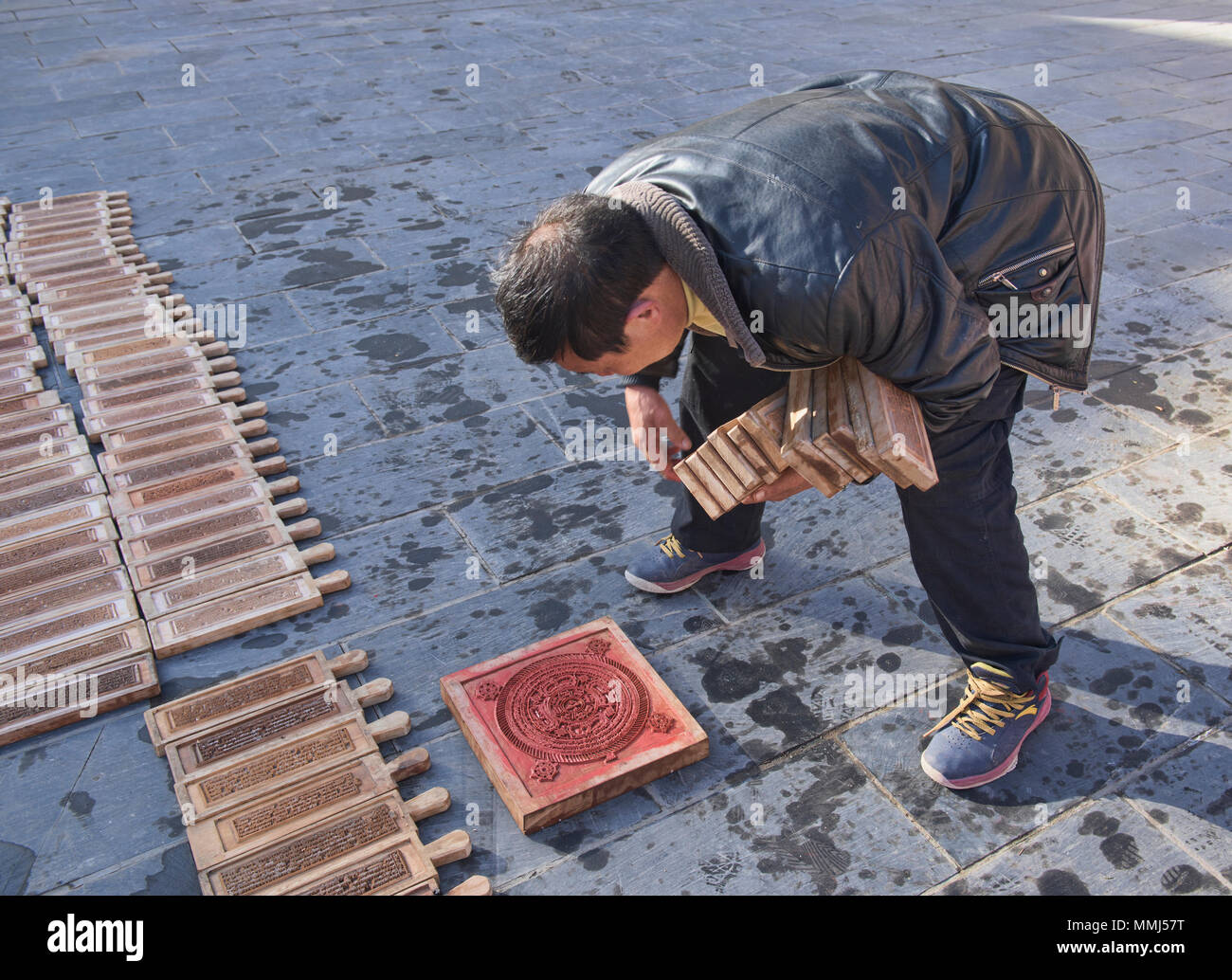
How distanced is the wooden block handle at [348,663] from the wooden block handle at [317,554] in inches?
19.9

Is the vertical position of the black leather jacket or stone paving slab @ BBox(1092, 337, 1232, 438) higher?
the black leather jacket

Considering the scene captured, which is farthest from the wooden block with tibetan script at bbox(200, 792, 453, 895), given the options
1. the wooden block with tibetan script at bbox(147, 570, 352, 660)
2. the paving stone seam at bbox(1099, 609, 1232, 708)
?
the paving stone seam at bbox(1099, 609, 1232, 708)

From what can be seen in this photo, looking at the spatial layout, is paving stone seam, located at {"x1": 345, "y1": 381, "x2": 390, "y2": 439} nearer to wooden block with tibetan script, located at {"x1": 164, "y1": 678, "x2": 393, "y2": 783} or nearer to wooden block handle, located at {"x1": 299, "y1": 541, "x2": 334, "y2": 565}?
wooden block handle, located at {"x1": 299, "y1": 541, "x2": 334, "y2": 565}

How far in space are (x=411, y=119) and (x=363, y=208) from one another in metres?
1.67

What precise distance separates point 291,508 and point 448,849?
1.62m

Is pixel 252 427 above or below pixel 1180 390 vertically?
above

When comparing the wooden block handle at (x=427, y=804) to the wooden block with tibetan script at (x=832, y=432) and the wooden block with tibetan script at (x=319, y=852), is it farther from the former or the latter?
the wooden block with tibetan script at (x=832, y=432)

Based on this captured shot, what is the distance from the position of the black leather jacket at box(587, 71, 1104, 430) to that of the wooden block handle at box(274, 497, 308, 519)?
189 cm

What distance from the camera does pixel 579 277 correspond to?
2.05 meters

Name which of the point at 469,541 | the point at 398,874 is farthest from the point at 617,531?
the point at 398,874

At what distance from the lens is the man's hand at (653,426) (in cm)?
278

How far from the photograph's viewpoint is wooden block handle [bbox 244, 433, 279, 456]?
3963 millimetres

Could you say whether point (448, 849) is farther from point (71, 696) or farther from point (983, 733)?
point (983, 733)

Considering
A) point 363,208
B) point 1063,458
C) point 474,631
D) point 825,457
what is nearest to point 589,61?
point 363,208
